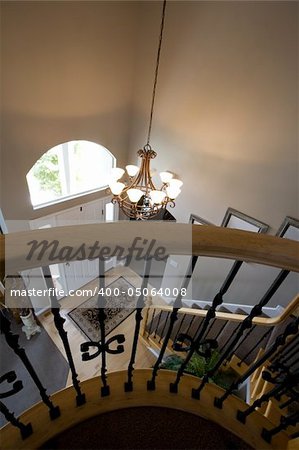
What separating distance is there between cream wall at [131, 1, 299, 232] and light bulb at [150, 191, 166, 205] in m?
1.37

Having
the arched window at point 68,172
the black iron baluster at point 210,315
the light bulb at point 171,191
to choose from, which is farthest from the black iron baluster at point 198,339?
the arched window at point 68,172

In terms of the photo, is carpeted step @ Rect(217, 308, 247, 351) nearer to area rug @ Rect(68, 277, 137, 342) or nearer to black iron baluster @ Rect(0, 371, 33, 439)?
area rug @ Rect(68, 277, 137, 342)

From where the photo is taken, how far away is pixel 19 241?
54 cm

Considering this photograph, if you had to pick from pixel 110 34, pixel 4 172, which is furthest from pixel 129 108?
pixel 4 172

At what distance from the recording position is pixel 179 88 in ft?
10.8

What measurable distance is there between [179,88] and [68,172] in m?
2.07

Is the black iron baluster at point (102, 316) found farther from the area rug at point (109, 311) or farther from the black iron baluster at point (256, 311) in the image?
the area rug at point (109, 311)

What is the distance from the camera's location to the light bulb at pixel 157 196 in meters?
2.29

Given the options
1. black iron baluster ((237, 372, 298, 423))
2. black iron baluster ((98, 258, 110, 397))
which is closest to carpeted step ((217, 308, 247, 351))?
black iron baluster ((237, 372, 298, 423))

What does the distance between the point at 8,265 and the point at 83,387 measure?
0.70m

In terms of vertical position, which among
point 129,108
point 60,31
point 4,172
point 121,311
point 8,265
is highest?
point 60,31

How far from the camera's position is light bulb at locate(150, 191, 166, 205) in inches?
90.2

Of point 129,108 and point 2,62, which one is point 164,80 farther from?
point 2,62

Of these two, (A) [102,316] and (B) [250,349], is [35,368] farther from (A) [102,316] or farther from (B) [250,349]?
(A) [102,316]
